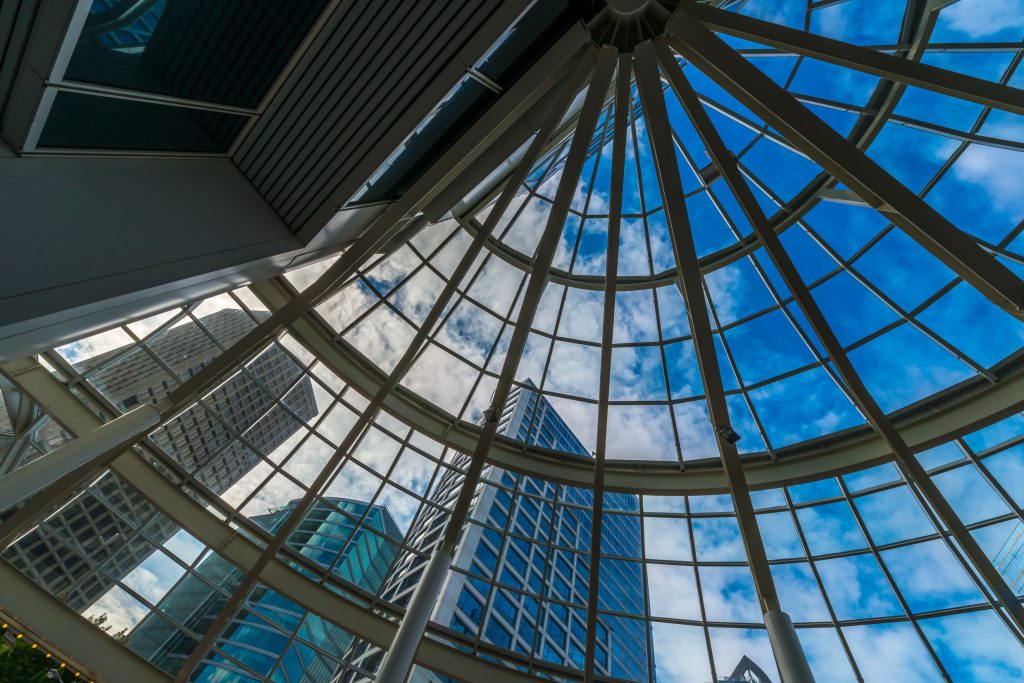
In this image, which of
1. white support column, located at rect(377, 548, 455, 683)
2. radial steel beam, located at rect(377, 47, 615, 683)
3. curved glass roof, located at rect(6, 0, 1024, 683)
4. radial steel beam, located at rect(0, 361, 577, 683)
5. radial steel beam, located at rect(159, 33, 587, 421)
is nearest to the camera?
white support column, located at rect(377, 548, 455, 683)

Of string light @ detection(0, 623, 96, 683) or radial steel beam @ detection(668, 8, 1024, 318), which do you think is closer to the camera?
radial steel beam @ detection(668, 8, 1024, 318)

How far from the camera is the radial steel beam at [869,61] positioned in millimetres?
9844

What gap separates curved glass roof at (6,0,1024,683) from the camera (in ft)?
47.9

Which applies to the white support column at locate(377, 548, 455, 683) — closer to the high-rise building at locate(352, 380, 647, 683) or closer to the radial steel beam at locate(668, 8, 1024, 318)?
the high-rise building at locate(352, 380, 647, 683)

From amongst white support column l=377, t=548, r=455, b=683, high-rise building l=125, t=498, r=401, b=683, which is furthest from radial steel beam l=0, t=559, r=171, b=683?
white support column l=377, t=548, r=455, b=683

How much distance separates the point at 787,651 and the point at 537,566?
44.5 ft

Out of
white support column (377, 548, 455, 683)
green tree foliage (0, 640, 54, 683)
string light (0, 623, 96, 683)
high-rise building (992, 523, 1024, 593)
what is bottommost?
green tree foliage (0, 640, 54, 683)

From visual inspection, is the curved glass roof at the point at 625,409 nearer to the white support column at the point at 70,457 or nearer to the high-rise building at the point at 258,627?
the high-rise building at the point at 258,627

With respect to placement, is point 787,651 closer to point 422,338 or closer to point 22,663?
point 422,338

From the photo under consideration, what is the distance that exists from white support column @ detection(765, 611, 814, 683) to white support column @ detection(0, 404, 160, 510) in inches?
513

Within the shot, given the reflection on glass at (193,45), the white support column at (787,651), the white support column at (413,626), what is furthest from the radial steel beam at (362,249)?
the white support column at (787,651)

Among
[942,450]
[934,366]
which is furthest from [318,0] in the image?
[942,450]

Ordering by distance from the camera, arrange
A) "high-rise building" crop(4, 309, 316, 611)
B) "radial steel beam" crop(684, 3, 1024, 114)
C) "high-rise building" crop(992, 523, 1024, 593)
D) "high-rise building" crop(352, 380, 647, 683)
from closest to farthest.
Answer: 1. "radial steel beam" crop(684, 3, 1024, 114)
2. "high-rise building" crop(992, 523, 1024, 593)
3. "high-rise building" crop(4, 309, 316, 611)
4. "high-rise building" crop(352, 380, 647, 683)

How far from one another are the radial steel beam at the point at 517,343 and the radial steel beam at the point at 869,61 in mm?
1955
